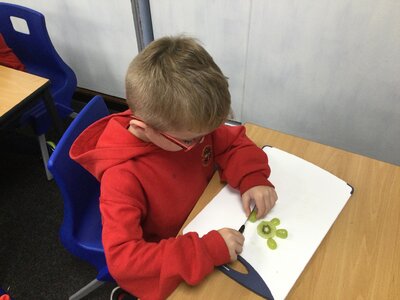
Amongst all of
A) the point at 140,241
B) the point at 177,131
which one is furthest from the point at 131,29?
the point at 140,241

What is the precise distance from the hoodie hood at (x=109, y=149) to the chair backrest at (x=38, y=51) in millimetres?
878

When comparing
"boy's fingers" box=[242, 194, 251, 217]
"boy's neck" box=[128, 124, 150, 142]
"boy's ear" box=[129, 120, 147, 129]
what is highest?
"boy's ear" box=[129, 120, 147, 129]

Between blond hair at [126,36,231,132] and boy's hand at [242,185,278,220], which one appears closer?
blond hair at [126,36,231,132]

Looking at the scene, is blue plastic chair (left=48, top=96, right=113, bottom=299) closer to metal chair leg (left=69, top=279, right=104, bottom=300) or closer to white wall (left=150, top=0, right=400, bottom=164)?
metal chair leg (left=69, top=279, right=104, bottom=300)

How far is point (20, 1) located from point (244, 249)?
2070 millimetres

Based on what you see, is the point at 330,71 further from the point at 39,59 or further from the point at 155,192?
the point at 39,59

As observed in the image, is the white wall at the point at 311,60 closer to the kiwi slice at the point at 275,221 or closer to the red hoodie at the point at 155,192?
the red hoodie at the point at 155,192

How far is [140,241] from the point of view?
0.62 meters

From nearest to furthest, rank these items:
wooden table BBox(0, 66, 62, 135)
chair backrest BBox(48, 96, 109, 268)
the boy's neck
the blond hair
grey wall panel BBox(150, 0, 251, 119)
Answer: the blond hair < the boy's neck < chair backrest BBox(48, 96, 109, 268) < wooden table BBox(0, 66, 62, 135) < grey wall panel BBox(150, 0, 251, 119)

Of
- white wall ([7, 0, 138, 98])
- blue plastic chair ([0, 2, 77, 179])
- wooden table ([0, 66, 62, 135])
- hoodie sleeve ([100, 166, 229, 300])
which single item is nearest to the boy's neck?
hoodie sleeve ([100, 166, 229, 300])

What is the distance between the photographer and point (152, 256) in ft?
1.95

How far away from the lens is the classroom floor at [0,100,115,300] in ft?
4.28

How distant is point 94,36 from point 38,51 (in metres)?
0.38

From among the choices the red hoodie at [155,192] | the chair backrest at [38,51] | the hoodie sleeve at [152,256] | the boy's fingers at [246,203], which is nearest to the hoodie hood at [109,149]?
the red hoodie at [155,192]
